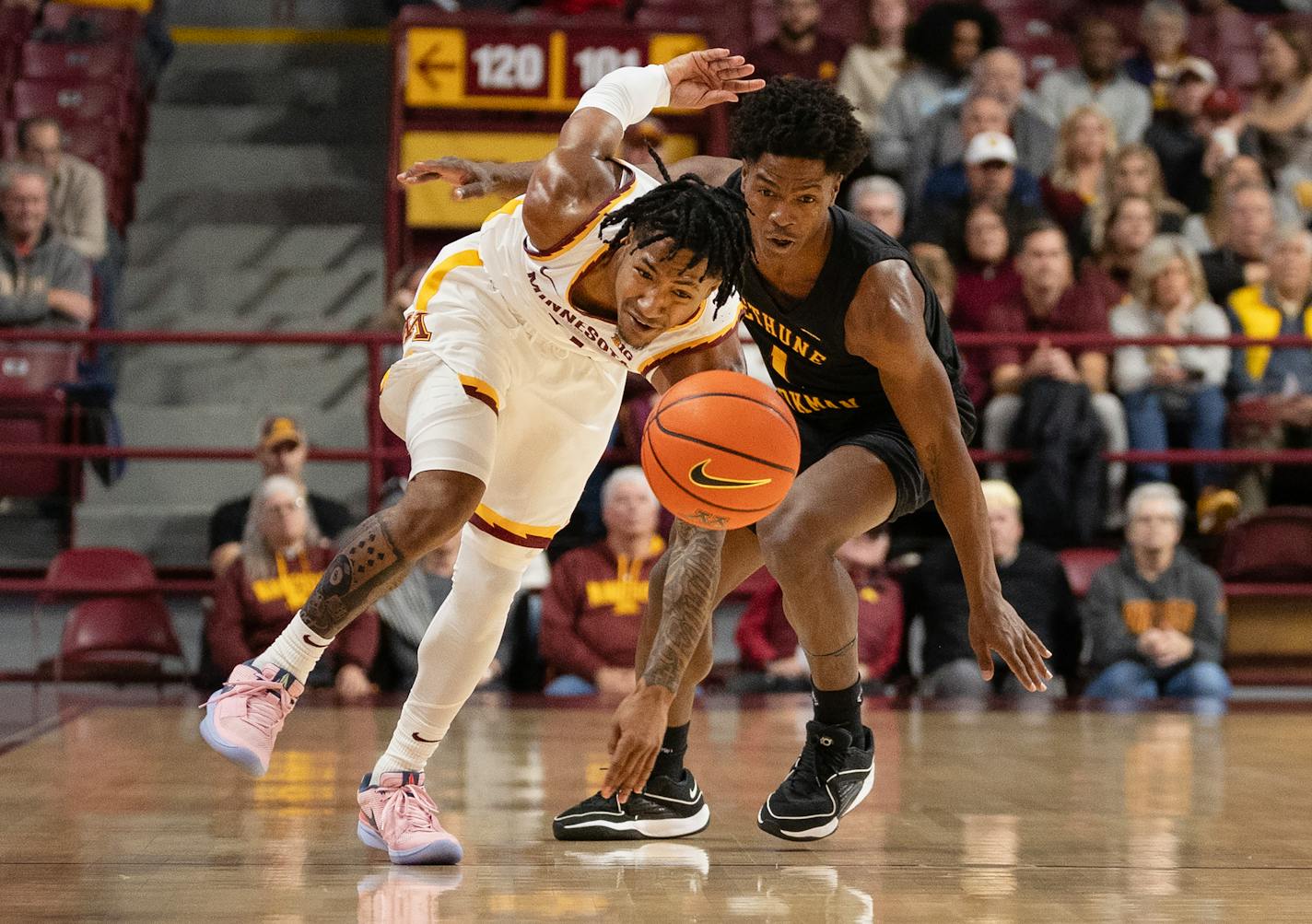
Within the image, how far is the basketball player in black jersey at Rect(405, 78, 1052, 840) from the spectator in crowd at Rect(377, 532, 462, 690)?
9.23 ft

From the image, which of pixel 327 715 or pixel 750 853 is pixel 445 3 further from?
pixel 750 853

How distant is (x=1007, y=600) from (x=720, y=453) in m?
3.91

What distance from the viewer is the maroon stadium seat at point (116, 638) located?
711 centimetres

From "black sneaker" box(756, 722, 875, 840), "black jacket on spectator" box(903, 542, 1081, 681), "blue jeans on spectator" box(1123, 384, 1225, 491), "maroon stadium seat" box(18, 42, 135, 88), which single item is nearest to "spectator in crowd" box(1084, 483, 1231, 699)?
"black jacket on spectator" box(903, 542, 1081, 681)

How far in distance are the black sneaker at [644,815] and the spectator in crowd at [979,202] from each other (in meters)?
4.68

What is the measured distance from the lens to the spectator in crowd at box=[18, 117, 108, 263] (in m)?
8.85

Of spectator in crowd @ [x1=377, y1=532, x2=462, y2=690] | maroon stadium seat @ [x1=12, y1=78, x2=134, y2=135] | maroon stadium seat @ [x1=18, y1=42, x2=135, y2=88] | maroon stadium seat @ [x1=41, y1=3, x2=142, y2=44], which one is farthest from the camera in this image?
maroon stadium seat @ [x1=41, y1=3, x2=142, y2=44]

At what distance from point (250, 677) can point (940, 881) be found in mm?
1512

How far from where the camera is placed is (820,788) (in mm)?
3998

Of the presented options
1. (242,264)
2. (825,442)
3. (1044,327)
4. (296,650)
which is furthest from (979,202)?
(296,650)

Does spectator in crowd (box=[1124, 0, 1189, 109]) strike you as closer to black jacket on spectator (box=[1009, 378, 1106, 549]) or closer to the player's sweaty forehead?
black jacket on spectator (box=[1009, 378, 1106, 549])

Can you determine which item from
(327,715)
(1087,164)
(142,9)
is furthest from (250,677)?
(142,9)

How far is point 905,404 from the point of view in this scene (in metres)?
3.71

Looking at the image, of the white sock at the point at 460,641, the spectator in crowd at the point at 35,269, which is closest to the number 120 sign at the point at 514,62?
the spectator in crowd at the point at 35,269
